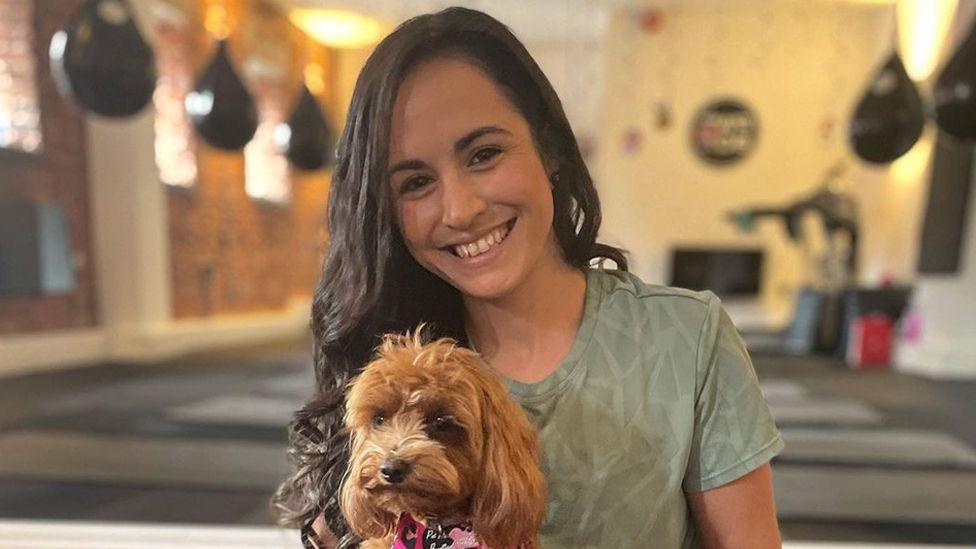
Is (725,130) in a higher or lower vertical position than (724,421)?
higher

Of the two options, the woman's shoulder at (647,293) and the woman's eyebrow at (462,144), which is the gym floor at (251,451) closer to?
the woman's shoulder at (647,293)

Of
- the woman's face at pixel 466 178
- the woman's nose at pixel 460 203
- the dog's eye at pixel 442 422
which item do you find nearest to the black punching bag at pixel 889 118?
the woman's face at pixel 466 178

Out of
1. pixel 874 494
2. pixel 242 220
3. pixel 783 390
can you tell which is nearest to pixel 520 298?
pixel 874 494

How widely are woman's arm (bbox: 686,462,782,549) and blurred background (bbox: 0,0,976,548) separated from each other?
0.61 meters

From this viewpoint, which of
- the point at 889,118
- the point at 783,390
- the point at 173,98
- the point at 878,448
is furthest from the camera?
the point at 173,98

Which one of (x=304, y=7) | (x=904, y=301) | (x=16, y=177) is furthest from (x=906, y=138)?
(x=304, y=7)

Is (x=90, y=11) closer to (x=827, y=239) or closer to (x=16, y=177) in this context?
(x=16, y=177)

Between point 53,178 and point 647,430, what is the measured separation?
5999 millimetres

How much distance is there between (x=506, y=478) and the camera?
0.90 meters

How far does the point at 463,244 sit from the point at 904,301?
662 cm

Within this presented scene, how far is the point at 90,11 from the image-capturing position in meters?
3.13

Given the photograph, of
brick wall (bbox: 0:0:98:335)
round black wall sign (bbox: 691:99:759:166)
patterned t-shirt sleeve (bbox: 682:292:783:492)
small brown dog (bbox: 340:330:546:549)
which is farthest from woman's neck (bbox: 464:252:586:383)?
round black wall sign (bbox: 691:99:759:166)

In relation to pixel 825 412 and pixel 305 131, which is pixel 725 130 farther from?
pixel 305 131

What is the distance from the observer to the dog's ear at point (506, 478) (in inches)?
35.2
